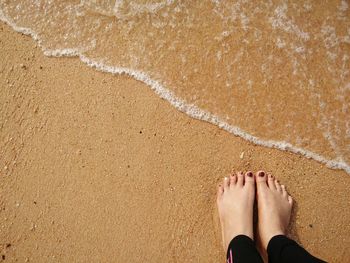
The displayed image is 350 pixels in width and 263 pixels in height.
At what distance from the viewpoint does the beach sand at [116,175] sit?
79.7 inches

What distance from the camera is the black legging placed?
70.4 inches

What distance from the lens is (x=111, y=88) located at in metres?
2.12

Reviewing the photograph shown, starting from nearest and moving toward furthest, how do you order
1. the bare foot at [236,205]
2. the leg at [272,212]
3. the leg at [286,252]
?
the leg at [286,252]
the leg at [272,212]
the bare foot at [236,205]

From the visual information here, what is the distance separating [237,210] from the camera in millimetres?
2098

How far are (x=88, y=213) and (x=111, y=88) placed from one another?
2.35 feet

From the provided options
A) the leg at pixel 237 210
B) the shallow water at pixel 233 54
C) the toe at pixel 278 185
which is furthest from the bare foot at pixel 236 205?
the shallow water at pixel 233 54

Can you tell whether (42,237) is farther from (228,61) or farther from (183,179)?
(228,61)

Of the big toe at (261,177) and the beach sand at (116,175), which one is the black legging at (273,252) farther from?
the big toe at (261,177)

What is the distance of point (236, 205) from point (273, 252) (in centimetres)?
32

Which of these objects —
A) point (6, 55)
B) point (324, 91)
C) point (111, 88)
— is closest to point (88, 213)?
point (111, 88)

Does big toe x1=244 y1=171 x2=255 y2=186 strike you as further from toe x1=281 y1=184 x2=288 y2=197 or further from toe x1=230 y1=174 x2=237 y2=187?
toe x1=281 y1=184 x2=288 y2=197

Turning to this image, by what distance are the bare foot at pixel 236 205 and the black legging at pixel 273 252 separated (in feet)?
0.22

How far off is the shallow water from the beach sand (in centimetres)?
11

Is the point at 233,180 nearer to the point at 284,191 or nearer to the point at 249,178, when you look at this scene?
the point at 249,178
